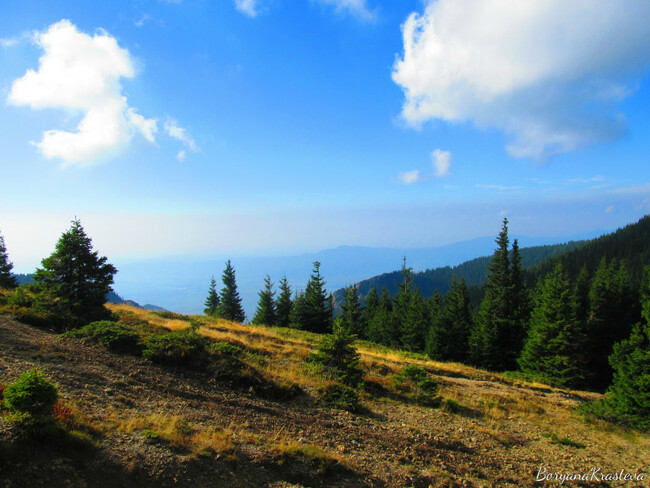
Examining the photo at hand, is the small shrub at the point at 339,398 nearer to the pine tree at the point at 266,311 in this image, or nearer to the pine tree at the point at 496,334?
the pine tree at the point at 496,334

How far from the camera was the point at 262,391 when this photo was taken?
11125 mm

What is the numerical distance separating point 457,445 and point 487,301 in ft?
91.4

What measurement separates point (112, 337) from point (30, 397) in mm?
7159

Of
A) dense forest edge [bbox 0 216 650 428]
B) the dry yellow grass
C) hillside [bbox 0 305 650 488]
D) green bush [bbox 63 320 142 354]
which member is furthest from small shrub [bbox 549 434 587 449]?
green bush [bbox 63 320 142 354]

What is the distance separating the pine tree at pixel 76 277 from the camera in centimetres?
1523

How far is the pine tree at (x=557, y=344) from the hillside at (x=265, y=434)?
10206 mm

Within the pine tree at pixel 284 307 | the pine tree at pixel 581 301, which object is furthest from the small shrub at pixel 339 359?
the pine tree at pixel 284 307

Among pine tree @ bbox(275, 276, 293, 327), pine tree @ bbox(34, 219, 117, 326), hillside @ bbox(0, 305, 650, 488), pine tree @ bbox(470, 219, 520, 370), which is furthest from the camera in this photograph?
pine tree @ bbox(275, 276, 293, 327)

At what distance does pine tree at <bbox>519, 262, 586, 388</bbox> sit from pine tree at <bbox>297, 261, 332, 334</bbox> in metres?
28.5

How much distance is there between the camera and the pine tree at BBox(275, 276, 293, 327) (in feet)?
174

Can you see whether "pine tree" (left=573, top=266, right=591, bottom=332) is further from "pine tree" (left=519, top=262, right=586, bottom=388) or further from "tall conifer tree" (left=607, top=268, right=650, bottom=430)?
"tall conifer tree" (left=607, top=268, right=650, bottom=430)

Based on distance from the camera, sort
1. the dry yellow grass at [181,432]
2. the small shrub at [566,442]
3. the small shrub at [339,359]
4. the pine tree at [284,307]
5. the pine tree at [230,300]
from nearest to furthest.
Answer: the dry yellow grass at [181,432]
the small shrub at [566,442]
the small shrub at [339,359]
the pine tree at [284,307]
the pine tree at [230,300]

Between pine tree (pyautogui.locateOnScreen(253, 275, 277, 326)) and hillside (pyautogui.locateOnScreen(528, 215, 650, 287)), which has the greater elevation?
hillside (pyautogui.locateOnScreen(528, 215, 650, 287))

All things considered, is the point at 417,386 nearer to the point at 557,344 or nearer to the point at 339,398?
the point at 339,398
